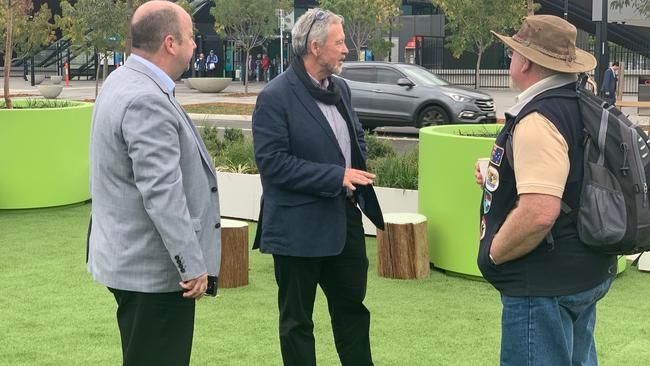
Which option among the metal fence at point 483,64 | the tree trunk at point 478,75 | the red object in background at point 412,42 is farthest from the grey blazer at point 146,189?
the red object in background at point 412,42

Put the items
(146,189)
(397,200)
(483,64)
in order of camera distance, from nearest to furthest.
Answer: (146,189), (397,200), (483,64)

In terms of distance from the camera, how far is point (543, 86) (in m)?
3.22

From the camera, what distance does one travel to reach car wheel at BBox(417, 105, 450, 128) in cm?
2128

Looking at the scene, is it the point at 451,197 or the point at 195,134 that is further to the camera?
the point at 451,197

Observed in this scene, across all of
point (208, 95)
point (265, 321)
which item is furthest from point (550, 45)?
point (208, 95)

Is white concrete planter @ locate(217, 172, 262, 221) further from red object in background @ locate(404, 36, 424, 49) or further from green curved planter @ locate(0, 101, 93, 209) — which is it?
red object in background @ locate(404, 36, 424, 49)

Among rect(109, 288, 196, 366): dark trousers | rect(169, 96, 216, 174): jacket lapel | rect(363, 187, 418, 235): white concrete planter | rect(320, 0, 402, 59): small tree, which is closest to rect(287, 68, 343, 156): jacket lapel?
rect(169, 96, 216, 174): jacket lapel

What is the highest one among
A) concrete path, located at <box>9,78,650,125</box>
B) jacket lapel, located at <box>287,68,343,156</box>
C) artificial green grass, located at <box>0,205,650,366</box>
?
jacket lapel, located at <box>287,68,343,156</box>

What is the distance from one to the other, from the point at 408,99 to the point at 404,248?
14.2m

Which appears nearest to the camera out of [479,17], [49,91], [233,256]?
[233,256]

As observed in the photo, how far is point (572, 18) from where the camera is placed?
140ft

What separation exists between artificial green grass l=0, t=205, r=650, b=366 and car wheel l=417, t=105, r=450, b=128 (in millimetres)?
13312

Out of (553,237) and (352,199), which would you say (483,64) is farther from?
(553,237)

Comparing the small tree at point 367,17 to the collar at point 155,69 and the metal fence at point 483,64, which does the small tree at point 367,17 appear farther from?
the collar at point 155,69
